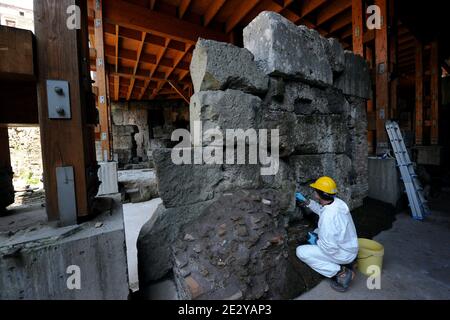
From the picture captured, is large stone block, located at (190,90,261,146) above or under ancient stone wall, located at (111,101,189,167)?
under

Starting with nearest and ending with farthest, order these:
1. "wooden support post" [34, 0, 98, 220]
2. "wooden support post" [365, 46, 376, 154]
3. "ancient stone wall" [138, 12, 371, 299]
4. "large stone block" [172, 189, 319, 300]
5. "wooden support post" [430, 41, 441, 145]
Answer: "wooden support post" [34, 0, 98, 220] < "large stone block" [172, 189, 319, 300] < "ancient stone wall" [138, 12, 371, 299] < "wooden support post" [365, 46, 376, 154] < "wooden support post" [430, 41, 441, 145]

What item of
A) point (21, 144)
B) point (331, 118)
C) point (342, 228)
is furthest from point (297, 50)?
point (21, 144)

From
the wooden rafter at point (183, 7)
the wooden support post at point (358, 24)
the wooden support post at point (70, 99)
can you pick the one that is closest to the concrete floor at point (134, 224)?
the wooden support post at point (70, 99)

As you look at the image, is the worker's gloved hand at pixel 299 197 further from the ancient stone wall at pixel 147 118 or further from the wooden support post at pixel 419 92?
the ancient stone wall at pixel 147 118

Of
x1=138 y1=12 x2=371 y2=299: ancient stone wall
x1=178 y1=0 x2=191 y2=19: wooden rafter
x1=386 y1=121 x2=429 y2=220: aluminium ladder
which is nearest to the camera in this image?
x1=138 y1=12 x2=371 y2=299: ancient stone wall

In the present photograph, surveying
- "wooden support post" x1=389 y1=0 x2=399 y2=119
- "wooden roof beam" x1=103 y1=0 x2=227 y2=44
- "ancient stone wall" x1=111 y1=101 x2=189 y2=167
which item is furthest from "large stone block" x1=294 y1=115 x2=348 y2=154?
"ancient stone wall" x1=111 y1=101 x2=189 y2=167

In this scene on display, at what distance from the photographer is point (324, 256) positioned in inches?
69.2

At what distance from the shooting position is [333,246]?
171 centimetres

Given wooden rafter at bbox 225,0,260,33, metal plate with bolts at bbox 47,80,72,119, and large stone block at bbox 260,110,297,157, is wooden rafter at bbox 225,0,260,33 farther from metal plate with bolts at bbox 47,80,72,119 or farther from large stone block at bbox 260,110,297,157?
metal plate with bolts at bbox 47,80,72,119

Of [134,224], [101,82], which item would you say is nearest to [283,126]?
[134,224]

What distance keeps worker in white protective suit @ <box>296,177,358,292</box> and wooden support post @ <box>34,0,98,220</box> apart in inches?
70.7

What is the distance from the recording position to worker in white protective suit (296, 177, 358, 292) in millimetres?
1696

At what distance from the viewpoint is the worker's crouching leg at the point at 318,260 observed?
5.64ft
